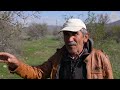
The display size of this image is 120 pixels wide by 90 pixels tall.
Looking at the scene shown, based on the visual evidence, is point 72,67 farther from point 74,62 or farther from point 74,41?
point 74,41

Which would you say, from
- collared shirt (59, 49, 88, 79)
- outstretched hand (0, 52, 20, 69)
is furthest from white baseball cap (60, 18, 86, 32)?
outstretched hand (0, 52, 20, 69)

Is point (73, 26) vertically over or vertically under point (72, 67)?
over

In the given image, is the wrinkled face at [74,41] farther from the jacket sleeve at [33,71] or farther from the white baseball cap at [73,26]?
the jacket sleeve at [33,71]

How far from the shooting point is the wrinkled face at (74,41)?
1.79 meters

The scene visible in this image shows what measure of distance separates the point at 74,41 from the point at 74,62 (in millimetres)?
158

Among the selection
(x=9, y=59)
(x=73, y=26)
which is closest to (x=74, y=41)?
(x=73, y=26)

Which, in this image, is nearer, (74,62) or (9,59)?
(9,59)

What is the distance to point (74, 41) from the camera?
184 centimetres

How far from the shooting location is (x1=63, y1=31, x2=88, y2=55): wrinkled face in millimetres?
1789

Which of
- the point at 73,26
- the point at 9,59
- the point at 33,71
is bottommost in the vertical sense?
the point at 33,71
